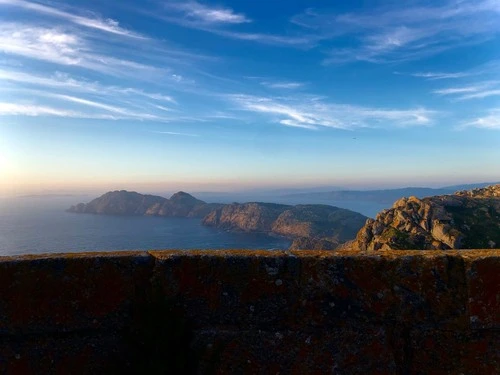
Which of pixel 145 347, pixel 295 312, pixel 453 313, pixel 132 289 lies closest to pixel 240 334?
pixel 295 312

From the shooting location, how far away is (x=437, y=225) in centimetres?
9719

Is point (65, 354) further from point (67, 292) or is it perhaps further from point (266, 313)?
point (266, 313)

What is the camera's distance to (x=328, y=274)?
3.01 m

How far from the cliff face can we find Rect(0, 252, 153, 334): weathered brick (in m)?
92.9

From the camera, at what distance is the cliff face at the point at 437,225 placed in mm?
92312

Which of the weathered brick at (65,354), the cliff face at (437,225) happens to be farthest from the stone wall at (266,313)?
the cliff face at (437,225)

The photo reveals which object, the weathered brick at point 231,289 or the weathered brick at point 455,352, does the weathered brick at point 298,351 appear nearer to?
the weathered brick at point 231,289

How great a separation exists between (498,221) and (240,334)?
122m

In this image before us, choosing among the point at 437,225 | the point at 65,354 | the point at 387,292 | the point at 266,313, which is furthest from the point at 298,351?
the point at 437,225

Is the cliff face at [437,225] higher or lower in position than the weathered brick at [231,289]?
lower

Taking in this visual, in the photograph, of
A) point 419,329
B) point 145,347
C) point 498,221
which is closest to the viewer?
point 145,347

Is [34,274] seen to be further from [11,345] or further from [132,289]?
[132,289]

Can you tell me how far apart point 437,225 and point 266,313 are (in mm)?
107917

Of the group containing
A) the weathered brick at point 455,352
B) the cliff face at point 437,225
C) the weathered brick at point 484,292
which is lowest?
the cliff face at point 437,225
